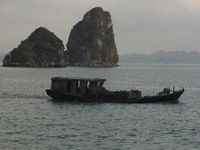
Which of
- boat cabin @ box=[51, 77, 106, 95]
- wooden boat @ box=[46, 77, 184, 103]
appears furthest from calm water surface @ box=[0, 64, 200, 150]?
boat cabin @ box=[51, 77, 106, 95]

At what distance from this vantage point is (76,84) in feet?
189

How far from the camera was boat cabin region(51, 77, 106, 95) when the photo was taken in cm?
5709

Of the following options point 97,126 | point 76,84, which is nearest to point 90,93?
point 76,84

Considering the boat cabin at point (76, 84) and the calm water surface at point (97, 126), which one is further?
the boat cabin at point (76, 84)

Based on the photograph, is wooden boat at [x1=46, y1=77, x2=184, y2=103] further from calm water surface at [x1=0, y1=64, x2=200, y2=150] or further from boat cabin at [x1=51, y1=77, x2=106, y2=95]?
calm water surface at [x1=0, y1=64, x2=200, y2=150]

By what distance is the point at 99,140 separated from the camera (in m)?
33.2

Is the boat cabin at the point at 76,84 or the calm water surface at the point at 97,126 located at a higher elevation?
the boat cabin at the point at 76,84

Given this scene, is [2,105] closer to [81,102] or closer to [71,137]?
[81,102]

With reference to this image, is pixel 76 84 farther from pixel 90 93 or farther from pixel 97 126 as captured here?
pixel 97 126

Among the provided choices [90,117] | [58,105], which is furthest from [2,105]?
[90,117]

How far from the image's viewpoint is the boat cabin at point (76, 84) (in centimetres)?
5709

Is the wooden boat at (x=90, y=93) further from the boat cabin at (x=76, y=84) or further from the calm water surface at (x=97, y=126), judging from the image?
the calm water surface at (x=97, y=126)

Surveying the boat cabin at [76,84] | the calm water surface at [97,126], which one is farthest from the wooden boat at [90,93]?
the calm water surface at [97,126]

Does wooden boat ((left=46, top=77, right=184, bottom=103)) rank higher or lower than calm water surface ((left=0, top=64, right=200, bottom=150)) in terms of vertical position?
higher
